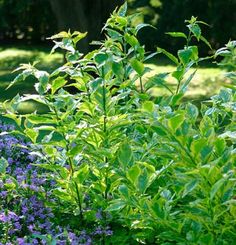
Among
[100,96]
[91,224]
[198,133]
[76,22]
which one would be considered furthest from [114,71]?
[76,22]

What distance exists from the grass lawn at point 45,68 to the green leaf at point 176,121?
260 inches

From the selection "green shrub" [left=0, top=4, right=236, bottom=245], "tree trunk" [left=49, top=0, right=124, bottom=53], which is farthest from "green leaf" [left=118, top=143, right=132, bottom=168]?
"tree trunk" [left=49, top=0, right=124, bottom=53]

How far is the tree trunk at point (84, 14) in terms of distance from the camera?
10.2m

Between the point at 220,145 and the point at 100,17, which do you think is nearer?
the point at 220,145

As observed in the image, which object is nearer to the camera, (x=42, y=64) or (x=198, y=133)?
(x=198, y=133)

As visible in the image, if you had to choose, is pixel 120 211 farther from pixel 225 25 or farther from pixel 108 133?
pixel 225 25

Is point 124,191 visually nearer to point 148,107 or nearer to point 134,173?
point 134,173

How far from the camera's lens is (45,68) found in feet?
48.4

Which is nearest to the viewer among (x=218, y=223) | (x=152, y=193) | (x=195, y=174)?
(x=195, y=174)

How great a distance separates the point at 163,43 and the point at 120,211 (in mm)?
13820

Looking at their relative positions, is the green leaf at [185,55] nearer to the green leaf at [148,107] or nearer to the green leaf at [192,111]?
the green leaf at [192,111]

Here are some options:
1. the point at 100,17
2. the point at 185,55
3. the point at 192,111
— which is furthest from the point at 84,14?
the point at 192,111

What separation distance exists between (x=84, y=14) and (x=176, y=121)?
321 inches

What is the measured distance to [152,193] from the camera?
294 centimetres
